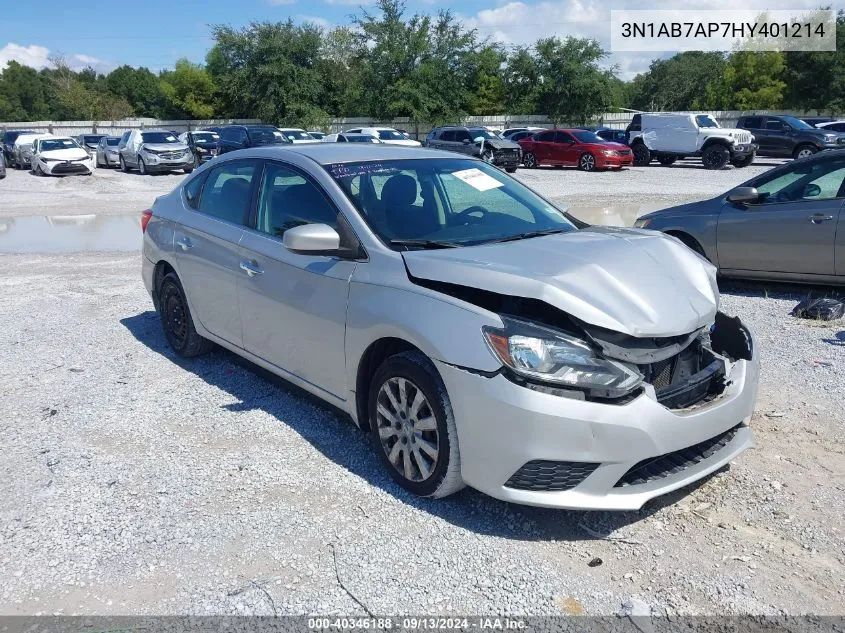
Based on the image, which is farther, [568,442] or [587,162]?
[587,162]

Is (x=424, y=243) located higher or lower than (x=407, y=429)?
higher

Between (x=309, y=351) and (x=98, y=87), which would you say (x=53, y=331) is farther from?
(x=98, y=87)

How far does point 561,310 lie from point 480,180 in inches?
70.8

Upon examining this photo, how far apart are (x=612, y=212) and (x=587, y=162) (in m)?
13.8

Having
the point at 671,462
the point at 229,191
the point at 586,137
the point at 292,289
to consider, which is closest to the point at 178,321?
the point at 229,191

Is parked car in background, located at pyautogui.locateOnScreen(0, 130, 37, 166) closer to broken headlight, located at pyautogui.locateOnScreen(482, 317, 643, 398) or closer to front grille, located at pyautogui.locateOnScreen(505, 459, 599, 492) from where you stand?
broken headlight, located at pyautogui.locateOnScreen(482, 317, 643, 398)

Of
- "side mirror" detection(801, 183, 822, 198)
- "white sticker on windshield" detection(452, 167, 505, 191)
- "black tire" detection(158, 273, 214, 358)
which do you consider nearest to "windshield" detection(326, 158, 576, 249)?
"white sticker on windshield" detection(452, 167, 505, 191)

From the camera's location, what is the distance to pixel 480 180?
4.97 meters

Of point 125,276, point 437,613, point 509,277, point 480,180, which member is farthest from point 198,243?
point 125,276

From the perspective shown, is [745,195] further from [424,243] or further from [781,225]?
[424,243]

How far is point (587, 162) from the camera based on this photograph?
29734mm

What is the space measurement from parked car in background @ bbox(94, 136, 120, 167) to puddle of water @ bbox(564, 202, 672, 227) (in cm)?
2406

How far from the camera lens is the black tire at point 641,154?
3222 centimetres

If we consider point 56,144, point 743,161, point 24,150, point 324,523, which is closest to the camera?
point 324,523
